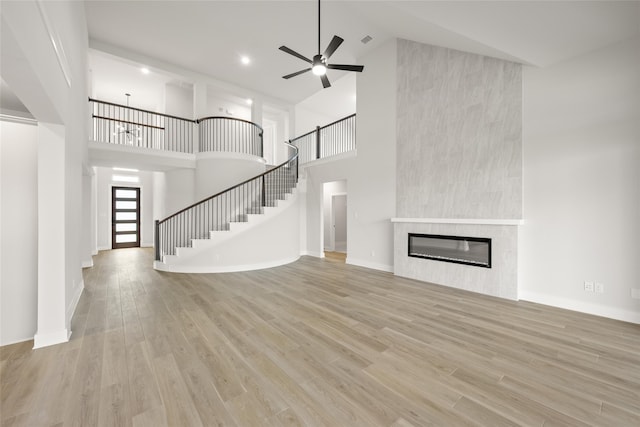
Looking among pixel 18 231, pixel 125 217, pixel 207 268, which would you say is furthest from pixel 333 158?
pixel 125 217

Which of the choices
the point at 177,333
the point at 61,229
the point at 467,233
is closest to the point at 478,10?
the point at 467,233

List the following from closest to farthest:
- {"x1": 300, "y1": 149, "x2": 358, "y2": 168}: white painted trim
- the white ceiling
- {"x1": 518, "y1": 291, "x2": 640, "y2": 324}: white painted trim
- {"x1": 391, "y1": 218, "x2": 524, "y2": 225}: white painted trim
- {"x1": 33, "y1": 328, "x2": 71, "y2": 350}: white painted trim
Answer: {"x1": 33, "y1": 328, "x2": 71, "y2": 350}: white painted trim, the white ceiling, {"x1": 518, "y1": 291, "x2": 640, "y2": 324}: white painted trim, {"x1": 391, "y1": 218, "x2": 524, "y2": 225}: white painted trim, {"x1": 300, "y1": 149, "x2": 358, "y2": 168}: white painted trim

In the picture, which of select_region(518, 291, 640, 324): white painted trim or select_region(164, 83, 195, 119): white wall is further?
select_region(164, 83, 195, 119): white wall

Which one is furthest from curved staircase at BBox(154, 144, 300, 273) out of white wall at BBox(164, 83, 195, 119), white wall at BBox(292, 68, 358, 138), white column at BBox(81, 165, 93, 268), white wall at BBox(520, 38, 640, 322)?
white wall at BBox(520, 38, 640, 322)

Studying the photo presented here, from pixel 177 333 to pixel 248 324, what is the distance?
0.76 metres

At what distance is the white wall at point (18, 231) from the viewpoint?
2678mm

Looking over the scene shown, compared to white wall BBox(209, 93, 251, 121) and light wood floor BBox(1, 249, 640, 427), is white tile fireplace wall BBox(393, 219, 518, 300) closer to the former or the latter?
light wood floor BBox(1, 249, 640, 427)

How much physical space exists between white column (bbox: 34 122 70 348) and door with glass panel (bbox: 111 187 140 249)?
8.86m

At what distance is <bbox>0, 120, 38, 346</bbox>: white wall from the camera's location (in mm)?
2678

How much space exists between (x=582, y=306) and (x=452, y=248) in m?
1.79

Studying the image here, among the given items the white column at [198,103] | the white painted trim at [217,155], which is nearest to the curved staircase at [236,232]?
the white painted trim at [217,155]

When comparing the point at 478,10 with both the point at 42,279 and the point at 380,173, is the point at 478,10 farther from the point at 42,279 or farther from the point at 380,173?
the point at 42,279

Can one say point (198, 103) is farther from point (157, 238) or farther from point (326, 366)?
point (326, 366)

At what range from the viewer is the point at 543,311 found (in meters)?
3.53
